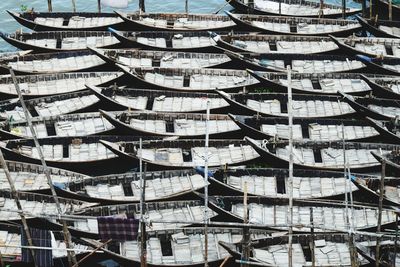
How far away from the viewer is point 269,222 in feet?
77.4

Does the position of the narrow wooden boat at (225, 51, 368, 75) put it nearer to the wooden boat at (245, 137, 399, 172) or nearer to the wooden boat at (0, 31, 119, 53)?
the wooden boat at (245, 137, 399, 172)

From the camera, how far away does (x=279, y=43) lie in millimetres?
33000

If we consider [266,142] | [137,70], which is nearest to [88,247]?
[266,142]

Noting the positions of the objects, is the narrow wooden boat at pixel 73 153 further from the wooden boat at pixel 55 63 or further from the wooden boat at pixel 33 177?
the wooden boat at pixel 55 63

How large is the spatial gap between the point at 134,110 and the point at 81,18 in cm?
883

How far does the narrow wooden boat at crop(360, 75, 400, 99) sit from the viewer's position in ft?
94.6

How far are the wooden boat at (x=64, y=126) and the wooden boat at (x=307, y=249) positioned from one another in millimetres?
8175

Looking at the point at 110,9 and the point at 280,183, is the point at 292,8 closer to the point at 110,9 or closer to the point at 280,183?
the point at 110,9

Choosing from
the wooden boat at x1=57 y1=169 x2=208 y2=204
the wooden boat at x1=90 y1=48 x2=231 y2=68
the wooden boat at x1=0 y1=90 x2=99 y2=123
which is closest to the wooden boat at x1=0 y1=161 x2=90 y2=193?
the wooden boat at x1=57 y1=169 x2=208 y2=204

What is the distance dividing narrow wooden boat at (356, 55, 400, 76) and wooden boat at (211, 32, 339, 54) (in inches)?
89.9

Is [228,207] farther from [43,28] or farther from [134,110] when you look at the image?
[43,28]

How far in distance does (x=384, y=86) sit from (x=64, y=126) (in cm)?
1223

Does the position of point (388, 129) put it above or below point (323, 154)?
above

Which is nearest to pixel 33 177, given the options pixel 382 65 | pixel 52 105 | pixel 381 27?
pixel 52 105
